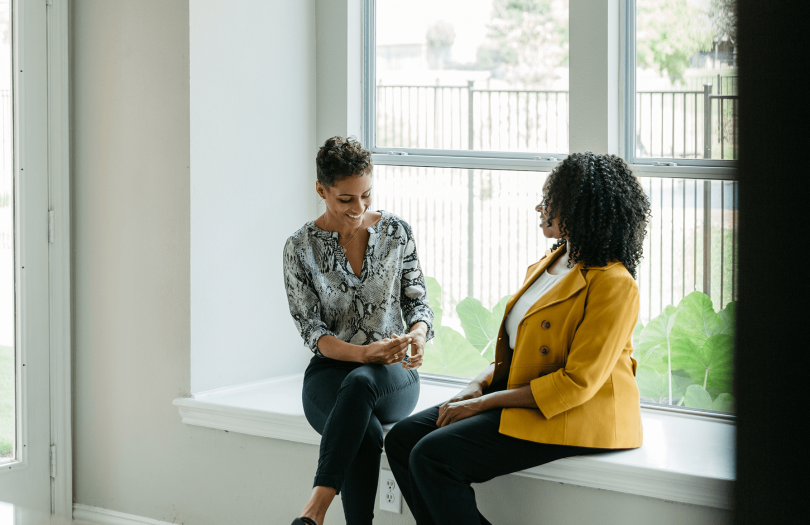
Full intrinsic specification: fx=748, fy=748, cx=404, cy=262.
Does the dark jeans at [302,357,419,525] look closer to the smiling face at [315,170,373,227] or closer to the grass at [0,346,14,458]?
the smiling face at [315,170,373,227]

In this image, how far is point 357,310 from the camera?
2207 millimetres

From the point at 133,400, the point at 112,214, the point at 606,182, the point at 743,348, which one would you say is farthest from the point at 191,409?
the point at 743,348

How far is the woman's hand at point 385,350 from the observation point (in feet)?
6.66

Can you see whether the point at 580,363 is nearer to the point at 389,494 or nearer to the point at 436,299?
the point at 389,494

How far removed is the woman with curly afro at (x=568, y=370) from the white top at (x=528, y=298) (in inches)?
2.1

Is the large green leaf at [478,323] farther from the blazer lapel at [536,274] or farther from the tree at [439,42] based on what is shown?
the tree at [439,42]

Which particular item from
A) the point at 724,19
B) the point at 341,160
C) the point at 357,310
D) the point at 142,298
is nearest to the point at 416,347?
the point at 357,310

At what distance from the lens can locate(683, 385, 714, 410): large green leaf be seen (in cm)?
229

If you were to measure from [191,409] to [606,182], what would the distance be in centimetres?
154

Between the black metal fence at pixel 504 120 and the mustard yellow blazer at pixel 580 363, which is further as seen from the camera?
the black metal fence at pixel 504 120

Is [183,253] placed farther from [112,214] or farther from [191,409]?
[191,409]

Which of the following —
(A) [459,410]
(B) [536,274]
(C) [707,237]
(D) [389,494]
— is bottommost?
(D) [389,494]

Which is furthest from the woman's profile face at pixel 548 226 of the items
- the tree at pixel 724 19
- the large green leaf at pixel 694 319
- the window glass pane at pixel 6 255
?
the window glass pane at pixel 6 255

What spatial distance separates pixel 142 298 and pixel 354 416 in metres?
1.06
